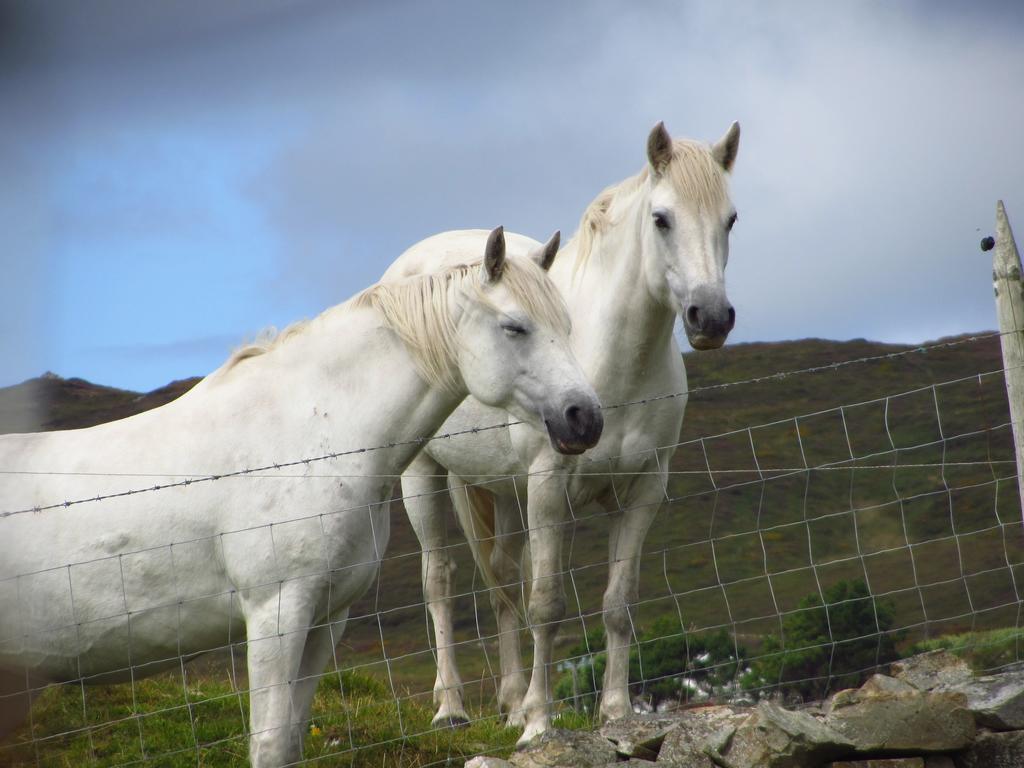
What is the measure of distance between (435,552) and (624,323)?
1987 mm

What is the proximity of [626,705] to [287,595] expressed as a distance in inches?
79.2

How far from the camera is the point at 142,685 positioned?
20.2 ft

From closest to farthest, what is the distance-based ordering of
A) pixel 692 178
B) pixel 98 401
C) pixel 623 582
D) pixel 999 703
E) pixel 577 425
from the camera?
pixel 999 703
pixel 577 425
pixel 692 178
pixel 623 582
pixel 98 401

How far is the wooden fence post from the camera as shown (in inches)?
167

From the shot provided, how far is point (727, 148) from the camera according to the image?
530cm

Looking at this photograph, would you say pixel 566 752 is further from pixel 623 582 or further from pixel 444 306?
pixel 444 306

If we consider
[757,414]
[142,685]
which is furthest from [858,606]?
[757,414]

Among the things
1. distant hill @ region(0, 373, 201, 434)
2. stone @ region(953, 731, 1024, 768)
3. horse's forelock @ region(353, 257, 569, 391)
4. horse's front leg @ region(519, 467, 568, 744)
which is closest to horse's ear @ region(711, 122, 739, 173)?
horse's forelock @ region(353, 257, 569, 391)

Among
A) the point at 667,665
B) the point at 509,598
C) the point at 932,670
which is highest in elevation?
the point at 509,598

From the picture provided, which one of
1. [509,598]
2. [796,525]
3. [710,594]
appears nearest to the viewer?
[509,598]

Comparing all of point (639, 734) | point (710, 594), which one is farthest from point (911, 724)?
point (710, 594)

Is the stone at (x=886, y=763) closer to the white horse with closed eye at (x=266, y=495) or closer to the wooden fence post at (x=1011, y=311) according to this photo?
the wooden fence post at (x=1011, y=311)

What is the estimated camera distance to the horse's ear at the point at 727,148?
5.25 m

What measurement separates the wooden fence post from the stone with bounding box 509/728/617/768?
6.16ft
